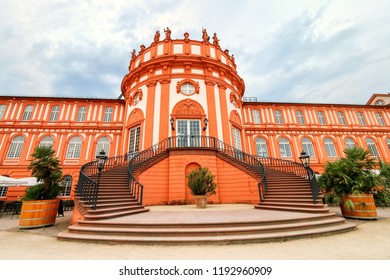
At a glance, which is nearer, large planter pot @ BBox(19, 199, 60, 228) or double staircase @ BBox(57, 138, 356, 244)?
double staircase @ BBox(57, 138, 356, 244)

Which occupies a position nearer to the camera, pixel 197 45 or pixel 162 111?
pixel 162 111

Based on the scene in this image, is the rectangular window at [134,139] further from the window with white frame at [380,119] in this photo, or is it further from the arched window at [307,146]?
the window with white frame at [380,119]

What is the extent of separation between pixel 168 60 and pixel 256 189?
503 inches

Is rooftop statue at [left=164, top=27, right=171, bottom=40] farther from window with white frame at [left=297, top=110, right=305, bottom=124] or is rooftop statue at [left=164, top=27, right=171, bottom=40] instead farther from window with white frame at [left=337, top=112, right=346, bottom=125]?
window with white frame at [left=337, top=112, right=346, bottom=125]

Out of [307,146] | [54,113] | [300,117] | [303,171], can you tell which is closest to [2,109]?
[54,113]

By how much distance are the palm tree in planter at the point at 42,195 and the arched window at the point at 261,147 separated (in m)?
18.3

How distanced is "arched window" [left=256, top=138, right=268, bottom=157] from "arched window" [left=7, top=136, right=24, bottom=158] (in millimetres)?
25235

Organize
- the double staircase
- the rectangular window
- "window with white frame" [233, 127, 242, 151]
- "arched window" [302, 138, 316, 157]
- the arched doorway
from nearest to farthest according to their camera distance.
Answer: the double staircase → the arched doorway → the rectangular window → "window with white frame" [233, 127, 242, 151] → "arched window" [302, 138, 316, 157]

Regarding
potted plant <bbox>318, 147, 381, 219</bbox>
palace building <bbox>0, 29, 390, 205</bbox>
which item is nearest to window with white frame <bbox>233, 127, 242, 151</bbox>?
palace building <bbox>0, 29, 390, 205</bbox>

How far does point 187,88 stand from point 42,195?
39.3 ft

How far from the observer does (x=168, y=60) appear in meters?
15.4

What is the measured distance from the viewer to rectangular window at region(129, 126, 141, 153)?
1491 cm
